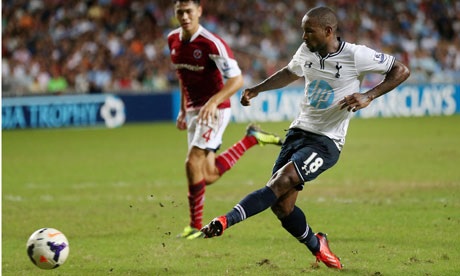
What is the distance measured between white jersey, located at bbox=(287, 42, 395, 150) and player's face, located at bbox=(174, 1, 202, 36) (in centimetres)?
188

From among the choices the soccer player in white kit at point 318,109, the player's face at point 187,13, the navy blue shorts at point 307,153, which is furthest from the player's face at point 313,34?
the player's face at point 187,13

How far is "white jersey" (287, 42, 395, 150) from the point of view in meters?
6.50

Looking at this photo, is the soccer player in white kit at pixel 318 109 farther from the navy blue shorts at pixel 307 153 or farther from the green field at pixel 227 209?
the green field at pixel 227 209

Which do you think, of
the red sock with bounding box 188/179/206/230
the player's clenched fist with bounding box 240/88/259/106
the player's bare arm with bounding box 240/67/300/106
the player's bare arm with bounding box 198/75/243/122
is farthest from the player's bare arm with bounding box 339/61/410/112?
the red sock with bounding box 188/179/206/230

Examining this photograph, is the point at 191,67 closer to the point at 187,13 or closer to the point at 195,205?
the point at 187,13

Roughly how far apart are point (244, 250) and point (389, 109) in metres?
18.5

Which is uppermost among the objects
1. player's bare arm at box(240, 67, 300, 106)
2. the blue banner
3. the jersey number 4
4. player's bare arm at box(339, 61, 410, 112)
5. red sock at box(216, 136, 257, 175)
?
player's bare arm at box(339, 61, 410, 112)

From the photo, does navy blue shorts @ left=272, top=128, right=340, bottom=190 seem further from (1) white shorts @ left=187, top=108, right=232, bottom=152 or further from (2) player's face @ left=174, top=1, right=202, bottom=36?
(2) player's face @ left=174, top=1, right=202, bottom=36

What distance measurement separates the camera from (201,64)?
341 inches

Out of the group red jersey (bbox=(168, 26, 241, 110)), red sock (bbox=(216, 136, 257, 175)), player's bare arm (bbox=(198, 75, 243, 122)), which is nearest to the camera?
player's bare arm (bbox=(198, 75, 243, 122))

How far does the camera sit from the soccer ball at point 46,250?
6336 millimetres

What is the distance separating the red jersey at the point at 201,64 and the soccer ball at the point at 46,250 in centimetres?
271

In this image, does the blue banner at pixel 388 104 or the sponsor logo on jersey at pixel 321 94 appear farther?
the blue banner at pixel 388 104

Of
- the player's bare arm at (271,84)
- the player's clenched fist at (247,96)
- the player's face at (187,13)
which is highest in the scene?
the player's face at (187,13)
